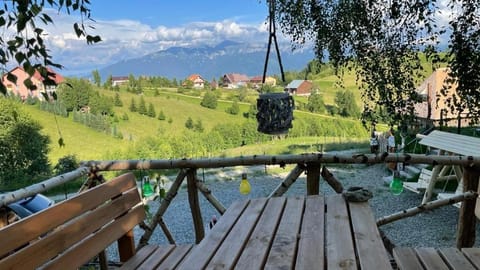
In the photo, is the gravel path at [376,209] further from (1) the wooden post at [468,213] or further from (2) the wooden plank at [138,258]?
(2) the wooden plank at [138,258]

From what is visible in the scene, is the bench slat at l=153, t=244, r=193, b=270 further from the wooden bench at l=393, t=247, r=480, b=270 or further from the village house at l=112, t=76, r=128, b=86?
the village house at l=112, t=76, r=128, b=86

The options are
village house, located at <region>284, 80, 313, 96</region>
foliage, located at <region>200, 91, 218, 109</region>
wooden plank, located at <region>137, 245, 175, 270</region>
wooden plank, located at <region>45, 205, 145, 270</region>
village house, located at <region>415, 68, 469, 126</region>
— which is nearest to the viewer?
wooden plank, located at <region>45, 205, 145, 270</region>

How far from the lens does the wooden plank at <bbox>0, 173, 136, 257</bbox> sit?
1242 mm

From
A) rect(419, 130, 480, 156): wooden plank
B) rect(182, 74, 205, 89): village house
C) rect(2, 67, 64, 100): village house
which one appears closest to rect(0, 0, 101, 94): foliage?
rect(2, 67, 64, 100): village house

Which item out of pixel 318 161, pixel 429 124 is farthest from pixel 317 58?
pixel 429 124

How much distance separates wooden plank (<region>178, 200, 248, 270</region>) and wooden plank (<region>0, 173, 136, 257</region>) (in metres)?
0.47

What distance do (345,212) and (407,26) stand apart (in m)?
2.69

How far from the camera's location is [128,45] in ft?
122

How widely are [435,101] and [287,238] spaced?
3781mm

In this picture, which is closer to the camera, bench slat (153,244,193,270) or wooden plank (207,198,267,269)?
wooden plank (207,198,267,269)

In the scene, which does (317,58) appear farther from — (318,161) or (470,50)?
(318,161)

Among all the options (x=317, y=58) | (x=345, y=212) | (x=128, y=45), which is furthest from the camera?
(x=128, y=45)

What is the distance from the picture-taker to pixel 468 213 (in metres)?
2.51

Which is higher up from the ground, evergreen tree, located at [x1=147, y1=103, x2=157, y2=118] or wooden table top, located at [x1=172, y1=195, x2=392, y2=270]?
wooden table top, located at [x1=172, y1=195, x2=392, y2=270]
